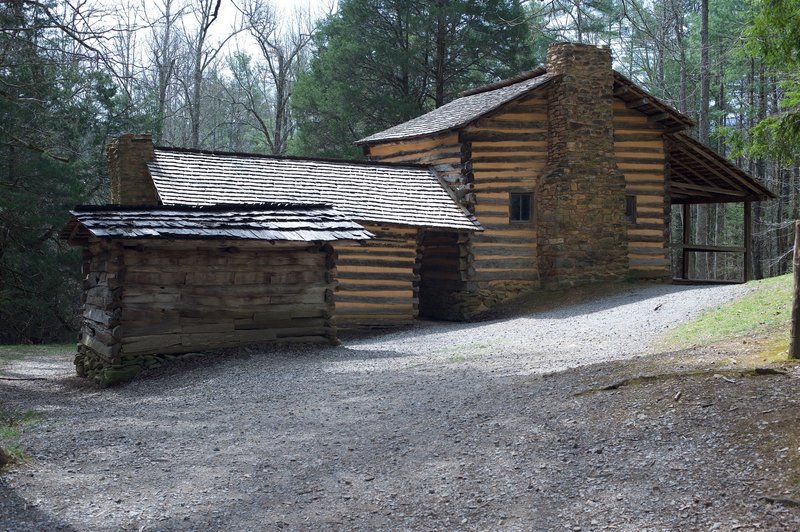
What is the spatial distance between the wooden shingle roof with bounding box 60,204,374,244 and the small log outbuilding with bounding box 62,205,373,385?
18mm

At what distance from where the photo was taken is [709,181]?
2459 cm

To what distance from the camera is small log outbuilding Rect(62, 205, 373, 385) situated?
12.4 meters

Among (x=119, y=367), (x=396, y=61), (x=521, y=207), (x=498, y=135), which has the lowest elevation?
(x=119, y=367)

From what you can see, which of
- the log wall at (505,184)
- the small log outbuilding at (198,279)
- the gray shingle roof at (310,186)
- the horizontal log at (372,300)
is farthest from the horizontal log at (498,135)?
the small log outbuilding at (198,279)

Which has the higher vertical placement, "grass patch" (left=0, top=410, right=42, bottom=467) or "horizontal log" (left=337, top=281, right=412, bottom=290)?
"horizontal log" (left=337, top=281, right=412, bottom=290)

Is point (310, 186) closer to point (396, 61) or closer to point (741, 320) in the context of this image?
point (741, 320)

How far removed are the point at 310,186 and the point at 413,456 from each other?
13.9 m

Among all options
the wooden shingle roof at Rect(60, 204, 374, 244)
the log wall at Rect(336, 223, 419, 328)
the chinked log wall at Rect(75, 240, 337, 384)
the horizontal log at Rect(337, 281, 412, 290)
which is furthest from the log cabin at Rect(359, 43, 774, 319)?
the chinked log wall at Rect(75, 240, 337, 384)

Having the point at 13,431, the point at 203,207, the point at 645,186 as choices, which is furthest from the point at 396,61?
the point at 13,431

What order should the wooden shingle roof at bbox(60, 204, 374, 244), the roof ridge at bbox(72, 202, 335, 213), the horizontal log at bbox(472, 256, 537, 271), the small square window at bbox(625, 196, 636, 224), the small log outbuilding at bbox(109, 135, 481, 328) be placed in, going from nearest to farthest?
1. the wooden shingle roof at bbox(60, 204, 374, 244)
2. the roof ridge at bbox(72, 202, 335, 213)
3. the small log outbuilding at bbox(109, 135, 481, 328)
4. the horizontal log at bbox(472, 256, 537, 271)
5. the small square window at bbox(625, 196, 636, 224)

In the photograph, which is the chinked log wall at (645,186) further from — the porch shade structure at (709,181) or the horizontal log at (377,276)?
the horizontal log at (377,276)

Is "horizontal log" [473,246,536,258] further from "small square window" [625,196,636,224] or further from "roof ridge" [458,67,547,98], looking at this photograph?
"roof ridge" [458,67,547,98]

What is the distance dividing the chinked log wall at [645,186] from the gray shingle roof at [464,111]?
273 centimetres

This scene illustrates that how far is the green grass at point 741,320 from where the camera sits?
11312 mm
